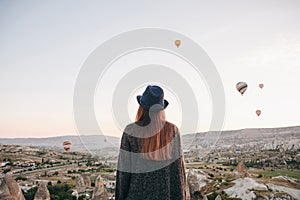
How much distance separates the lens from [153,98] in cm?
213

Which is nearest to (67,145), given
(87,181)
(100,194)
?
(87,181)

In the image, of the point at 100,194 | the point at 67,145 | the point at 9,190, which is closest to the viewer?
the point at 9,190

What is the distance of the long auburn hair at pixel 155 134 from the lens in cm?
210

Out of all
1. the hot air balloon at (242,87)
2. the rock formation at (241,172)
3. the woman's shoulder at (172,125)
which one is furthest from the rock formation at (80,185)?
the woman's shoulder at (172,125)

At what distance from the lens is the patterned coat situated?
212 centimetres

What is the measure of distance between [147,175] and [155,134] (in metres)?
0.32

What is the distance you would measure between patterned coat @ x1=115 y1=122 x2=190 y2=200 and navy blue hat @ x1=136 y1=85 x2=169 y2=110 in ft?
0.56

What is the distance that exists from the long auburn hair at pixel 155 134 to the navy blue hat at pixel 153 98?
0.04 m

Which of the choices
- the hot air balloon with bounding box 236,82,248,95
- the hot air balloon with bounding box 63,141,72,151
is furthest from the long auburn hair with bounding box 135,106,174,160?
the hot air balloon with bounding box 63,141,72,151


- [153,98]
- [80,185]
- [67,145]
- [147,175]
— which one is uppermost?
[153,98]

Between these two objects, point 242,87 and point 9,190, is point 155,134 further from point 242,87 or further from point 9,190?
point 242,87

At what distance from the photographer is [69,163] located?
23859 mm

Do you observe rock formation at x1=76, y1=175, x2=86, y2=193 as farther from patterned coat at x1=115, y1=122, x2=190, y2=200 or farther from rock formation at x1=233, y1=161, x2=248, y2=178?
patterned coat at x1=115, y1=122, x2=190, y2=200

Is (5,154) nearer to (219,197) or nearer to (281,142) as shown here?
(219,197)
